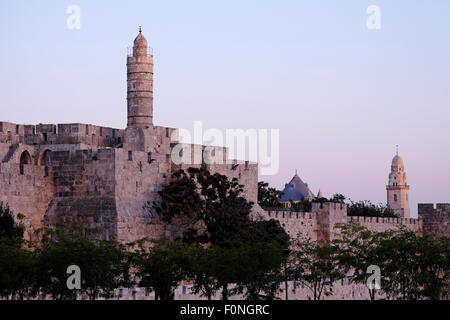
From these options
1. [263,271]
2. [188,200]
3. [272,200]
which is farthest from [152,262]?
[272,200]

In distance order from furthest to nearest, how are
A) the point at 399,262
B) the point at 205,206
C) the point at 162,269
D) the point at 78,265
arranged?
the point at 205,206 → the point at 399,262 → the point at 162,269 → the point at 78,265

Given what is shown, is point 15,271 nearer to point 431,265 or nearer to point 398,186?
point 431,265

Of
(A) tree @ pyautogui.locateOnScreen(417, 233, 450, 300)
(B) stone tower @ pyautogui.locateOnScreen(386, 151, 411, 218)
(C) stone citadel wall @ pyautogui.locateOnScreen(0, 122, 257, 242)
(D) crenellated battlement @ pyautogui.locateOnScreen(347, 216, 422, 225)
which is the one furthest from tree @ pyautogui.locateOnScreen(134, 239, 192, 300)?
(B) stone tower @ pyautogui.locateOnScreen(386, 151, 411, 218)

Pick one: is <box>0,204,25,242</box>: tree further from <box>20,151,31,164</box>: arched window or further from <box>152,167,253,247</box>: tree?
<box>20,151,31,164</box>: arched window

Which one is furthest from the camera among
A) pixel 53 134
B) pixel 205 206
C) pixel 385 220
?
pixel 385 220

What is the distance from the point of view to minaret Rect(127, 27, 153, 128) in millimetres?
52688

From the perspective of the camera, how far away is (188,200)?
4138 cm

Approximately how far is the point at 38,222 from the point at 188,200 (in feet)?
17.2

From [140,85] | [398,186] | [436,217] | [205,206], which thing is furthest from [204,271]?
[398,186]

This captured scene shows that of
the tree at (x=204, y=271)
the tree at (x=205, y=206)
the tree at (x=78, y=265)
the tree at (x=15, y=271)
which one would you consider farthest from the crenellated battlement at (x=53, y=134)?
the tree at (x=15, y=271)

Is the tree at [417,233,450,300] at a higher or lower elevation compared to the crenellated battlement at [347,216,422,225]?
lower

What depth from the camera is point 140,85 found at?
53219mm

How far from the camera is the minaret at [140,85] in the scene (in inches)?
2074

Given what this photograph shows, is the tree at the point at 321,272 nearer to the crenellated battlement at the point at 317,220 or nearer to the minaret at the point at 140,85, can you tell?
the crenellated battlement at the point at 317,220
